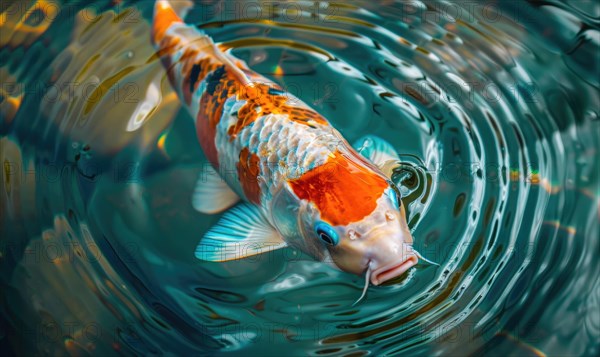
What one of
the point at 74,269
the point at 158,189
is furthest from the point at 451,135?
the point at 74,269

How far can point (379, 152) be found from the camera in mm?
2975

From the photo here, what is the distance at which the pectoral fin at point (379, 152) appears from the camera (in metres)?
2.93

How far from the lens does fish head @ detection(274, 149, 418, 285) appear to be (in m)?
2.28

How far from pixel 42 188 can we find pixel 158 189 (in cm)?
59

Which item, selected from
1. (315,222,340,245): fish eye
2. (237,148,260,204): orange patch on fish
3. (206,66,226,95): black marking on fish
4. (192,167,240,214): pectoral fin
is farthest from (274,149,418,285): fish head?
(206,66,226,95): black marking on fish

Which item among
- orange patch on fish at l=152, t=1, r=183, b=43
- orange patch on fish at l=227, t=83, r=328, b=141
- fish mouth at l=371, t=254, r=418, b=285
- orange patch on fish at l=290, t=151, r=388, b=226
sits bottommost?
fish mouth at l=371, t=254, r=418, b=285

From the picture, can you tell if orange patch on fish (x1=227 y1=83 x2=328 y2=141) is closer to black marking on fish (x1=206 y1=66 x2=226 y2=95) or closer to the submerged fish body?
the submerged fish body

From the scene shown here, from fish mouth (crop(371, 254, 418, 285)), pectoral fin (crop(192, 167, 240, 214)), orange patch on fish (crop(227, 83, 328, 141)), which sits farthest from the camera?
pectoral fin (crop(192, 167, 240, 214))

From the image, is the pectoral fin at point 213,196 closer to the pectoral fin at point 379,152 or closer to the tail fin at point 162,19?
the pectoral fin at point 379,152

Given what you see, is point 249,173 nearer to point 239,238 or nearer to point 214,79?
point 239,238

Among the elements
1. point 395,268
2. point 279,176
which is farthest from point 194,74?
point 395,268

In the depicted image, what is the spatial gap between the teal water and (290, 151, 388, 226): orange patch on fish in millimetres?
461

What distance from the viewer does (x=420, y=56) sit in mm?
3422

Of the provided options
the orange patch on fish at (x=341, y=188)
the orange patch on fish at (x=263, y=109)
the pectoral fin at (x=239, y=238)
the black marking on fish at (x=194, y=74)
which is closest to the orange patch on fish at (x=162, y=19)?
the black marking on fish at (x=194, y=74)
